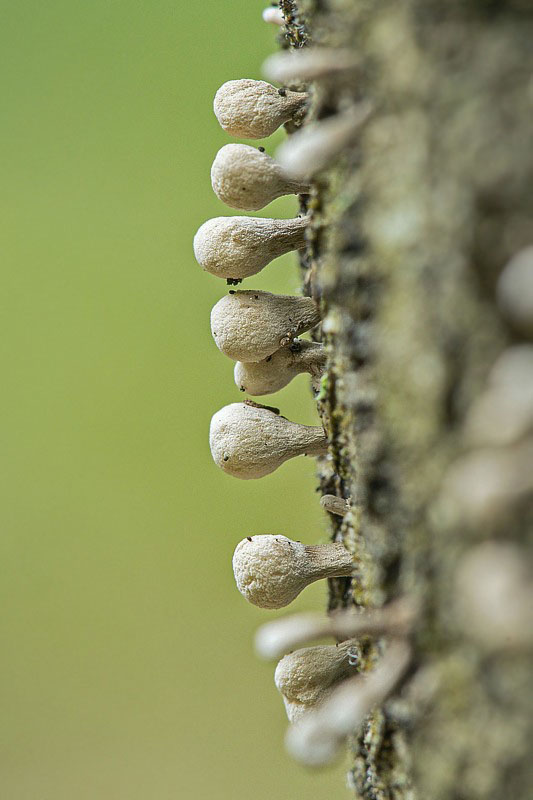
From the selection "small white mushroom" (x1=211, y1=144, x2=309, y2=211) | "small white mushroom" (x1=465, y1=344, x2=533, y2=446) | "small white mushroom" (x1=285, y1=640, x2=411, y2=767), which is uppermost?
"small white mushroom" (x1=211, y1=144, x2=309, y2=211)

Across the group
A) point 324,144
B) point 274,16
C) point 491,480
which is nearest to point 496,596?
point 491,480

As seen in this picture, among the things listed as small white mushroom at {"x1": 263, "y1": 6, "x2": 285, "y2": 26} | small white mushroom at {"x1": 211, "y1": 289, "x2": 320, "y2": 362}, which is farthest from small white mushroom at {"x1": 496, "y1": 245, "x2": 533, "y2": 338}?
small white mushroom at {"x1": 263, "y1": 6, "x2": 285, "y2": 26}

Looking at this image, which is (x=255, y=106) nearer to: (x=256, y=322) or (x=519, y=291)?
(x=256, y=322)

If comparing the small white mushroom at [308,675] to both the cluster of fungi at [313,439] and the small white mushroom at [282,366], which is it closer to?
the cluster of fungi at [313,439]

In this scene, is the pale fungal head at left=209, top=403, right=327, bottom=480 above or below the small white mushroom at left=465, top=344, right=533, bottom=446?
above

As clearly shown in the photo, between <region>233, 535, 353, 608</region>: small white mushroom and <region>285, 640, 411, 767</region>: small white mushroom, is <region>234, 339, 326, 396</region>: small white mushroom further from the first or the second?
<region>285, 640, 411, 767</region>: small white mushroom

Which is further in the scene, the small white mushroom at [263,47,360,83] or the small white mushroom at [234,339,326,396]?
the small white mushroom at [234,339,326,396]

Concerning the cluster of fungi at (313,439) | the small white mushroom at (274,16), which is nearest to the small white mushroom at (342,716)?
the cluster of fungi at (313,439)
